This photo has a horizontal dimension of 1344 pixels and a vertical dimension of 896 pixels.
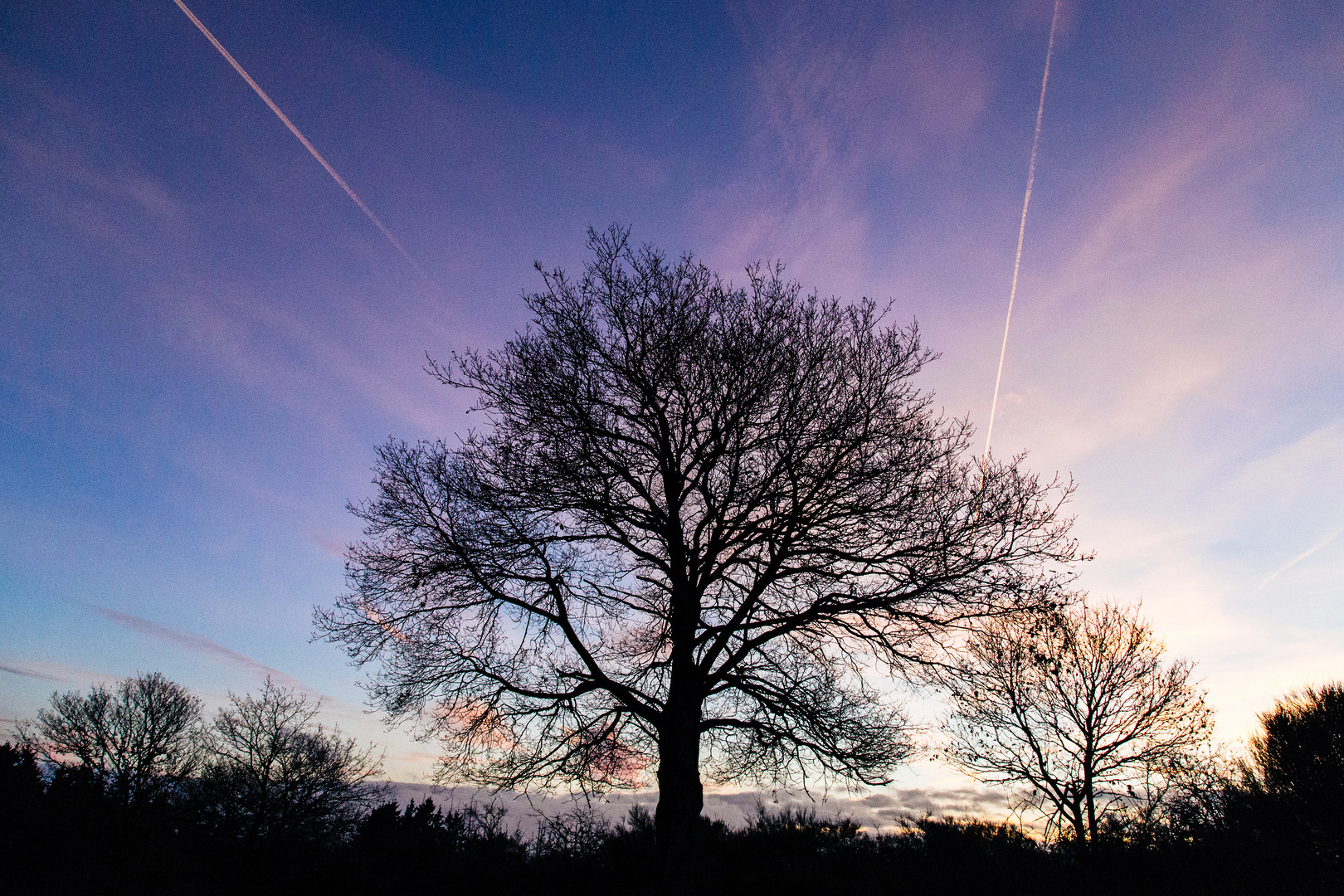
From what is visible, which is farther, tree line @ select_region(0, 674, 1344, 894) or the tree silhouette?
the tree silhouette

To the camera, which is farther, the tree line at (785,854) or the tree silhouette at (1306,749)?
the tree silhouette at (1306,749)

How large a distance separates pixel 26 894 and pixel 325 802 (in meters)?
24.4

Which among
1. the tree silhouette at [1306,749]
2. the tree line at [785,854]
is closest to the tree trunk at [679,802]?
the tree line at [785,854]

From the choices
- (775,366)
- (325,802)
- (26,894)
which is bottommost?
(325,802)

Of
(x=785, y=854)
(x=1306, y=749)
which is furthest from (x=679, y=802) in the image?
(x=1306, y=749)

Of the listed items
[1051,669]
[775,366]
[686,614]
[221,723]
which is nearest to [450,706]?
[686,614]

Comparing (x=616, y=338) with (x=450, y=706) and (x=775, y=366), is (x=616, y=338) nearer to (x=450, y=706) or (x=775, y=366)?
(x=775, y=366)

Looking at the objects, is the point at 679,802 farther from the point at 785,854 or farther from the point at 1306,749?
the point at 1306,749

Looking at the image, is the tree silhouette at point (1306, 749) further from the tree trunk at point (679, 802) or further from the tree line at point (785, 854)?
the tree trunk at point (679, 802)

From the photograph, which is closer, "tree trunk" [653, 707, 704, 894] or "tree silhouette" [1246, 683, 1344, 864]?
"tree trunk" [653, 707, 704, 894]

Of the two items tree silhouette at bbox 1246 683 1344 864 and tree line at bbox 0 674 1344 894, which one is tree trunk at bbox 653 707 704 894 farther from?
tree silhouette at bbox 1246 683 1344 864

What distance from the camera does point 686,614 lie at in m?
8.58

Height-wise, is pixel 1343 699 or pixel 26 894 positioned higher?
pixel 1343 699

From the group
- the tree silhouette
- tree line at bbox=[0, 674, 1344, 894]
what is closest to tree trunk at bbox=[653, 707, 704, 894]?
tree line at bbox=[0, 674, 1344, 894]
